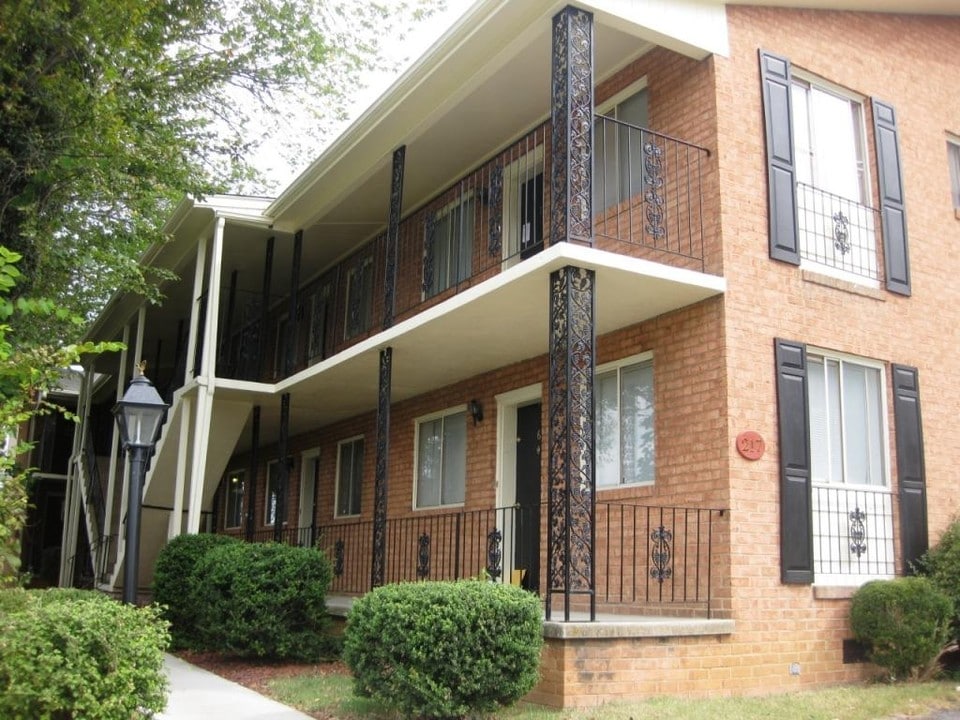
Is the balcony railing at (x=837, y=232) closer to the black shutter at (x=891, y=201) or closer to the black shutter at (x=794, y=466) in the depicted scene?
the black shutter at (x=891, y=201)

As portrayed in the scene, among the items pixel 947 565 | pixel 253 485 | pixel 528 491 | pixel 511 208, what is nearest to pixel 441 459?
pixel 528 491

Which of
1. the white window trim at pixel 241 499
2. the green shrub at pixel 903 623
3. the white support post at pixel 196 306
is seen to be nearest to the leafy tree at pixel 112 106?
the white support post at pixel 196 306

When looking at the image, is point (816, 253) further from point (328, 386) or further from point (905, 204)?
point (328, 386)

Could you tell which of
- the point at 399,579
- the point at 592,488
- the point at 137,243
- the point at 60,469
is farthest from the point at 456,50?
the point at 60,469

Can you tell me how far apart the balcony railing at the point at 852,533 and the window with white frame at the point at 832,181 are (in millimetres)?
2334

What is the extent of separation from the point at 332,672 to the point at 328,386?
488 cm

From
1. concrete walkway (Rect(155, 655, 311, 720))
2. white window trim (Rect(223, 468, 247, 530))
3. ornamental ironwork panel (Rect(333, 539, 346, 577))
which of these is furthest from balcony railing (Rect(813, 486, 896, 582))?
white window trim (Rect(223, 468, 247, 530))

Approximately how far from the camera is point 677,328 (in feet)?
30.9

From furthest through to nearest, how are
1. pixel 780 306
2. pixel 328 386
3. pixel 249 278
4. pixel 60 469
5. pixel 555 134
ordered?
pixel 60 469, pixel 249 278, pixel 328 386, pixel 780 306, pixel 555 134

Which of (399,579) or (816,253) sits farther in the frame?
(399,579)

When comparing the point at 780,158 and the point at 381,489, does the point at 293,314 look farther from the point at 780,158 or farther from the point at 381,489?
the point at 780,158

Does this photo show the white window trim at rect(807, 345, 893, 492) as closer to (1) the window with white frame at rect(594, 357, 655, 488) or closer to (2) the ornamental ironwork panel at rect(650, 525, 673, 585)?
(1) the window with white frame at rect(594, 357, 655, 488)

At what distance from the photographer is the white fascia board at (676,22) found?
8.82 m

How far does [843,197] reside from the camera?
1047cm
